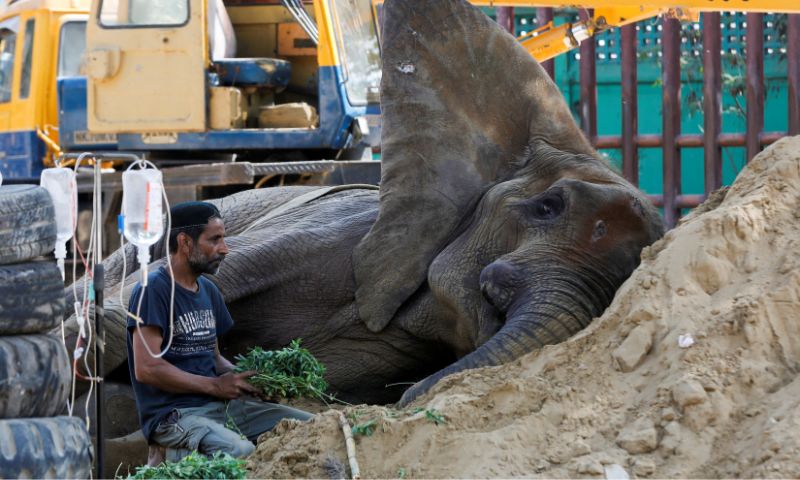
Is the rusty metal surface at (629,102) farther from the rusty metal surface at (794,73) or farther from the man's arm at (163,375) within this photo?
the man's arm at (163,375)

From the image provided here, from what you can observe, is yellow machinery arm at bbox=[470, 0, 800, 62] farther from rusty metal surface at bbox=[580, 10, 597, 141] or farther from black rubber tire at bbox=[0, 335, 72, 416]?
black rubber tire at bbox=[0, 335, 72, 416]

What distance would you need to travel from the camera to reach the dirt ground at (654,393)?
462 centimetres

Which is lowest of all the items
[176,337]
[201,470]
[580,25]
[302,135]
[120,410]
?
[120,410]

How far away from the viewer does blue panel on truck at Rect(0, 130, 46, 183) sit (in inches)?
567

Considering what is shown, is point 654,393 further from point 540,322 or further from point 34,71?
point 34,71

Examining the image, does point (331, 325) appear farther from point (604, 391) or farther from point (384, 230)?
point (604, 391)

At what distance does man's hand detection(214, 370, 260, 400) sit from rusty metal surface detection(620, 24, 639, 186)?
35.4 feet

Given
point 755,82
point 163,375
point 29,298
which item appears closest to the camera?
point 29,298

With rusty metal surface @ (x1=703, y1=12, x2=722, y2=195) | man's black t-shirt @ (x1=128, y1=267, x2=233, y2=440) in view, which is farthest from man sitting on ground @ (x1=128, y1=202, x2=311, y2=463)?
rusty metal surface @ (x1=703, y1=12, x2=722, y2=195)

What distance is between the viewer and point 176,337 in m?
6.34

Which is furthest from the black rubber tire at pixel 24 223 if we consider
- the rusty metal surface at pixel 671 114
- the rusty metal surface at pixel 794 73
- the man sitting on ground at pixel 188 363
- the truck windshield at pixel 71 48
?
the rusty metal surface at pixel 794 73

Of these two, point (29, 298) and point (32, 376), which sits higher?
point (29, 298)

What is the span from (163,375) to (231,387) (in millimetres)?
339

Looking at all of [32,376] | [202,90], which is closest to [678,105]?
[202,90]
